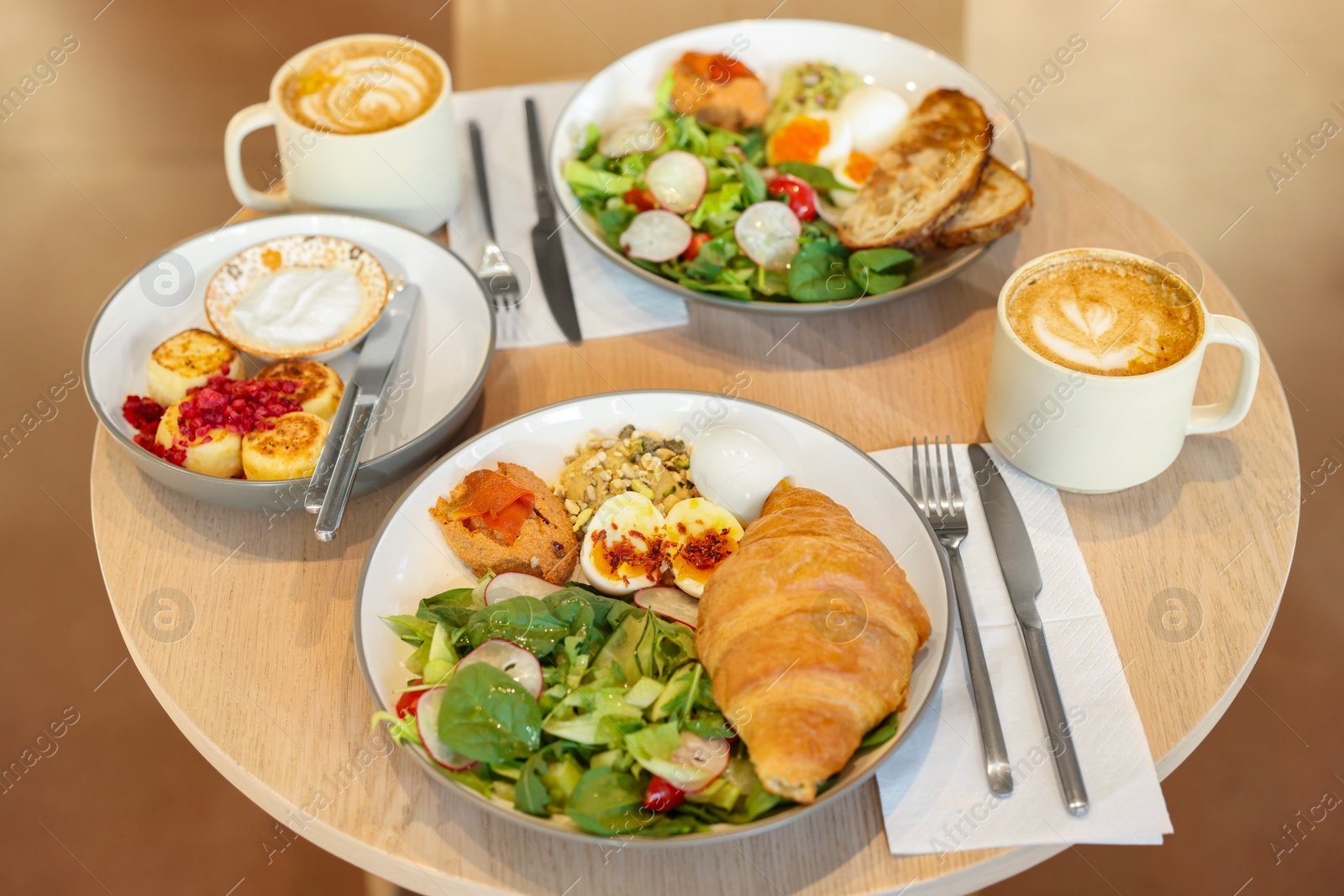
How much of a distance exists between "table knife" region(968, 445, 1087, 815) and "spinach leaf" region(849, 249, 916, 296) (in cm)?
33

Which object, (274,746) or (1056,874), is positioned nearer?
(274,746)

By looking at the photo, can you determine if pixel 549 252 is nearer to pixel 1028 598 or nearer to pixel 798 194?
pixel 798 194

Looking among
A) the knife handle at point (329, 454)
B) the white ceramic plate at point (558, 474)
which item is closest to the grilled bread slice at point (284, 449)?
the knife handle at point (329, 454)

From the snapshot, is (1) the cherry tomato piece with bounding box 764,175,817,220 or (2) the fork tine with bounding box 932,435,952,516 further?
(1) the cherry tomato piece with bounding box 764,175,817,220

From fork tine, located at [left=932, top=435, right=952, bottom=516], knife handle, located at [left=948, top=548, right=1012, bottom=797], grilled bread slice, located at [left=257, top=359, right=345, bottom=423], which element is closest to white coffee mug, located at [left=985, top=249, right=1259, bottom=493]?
fork tine, located at [left=932, top=435, right=952, bottom=516]

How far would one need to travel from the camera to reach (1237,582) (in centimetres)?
137

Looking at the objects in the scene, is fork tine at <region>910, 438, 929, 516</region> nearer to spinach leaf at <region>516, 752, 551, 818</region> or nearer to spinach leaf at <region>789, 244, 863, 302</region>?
spinach leaf at <region>789, 244, 863, 302</region>

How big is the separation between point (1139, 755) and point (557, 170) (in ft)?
4.51

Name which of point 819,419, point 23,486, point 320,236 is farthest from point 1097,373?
point 23,486

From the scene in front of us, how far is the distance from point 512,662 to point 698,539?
318 mm

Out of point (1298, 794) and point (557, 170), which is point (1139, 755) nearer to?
point (557, 170)

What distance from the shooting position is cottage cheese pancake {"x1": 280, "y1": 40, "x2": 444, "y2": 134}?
1885 mm

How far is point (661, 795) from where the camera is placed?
42.5 inches

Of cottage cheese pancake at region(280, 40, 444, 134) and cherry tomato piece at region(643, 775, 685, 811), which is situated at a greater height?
cottage cheese pancake at region(280, 40, 444, 134)
